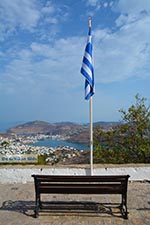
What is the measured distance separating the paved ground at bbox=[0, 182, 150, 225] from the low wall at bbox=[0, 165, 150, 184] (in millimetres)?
686

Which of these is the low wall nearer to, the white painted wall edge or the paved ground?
the white painted wall edge

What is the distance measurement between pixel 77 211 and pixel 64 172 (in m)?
2.20

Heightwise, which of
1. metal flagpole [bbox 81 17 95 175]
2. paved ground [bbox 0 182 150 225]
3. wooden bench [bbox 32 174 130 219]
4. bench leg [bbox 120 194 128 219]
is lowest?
paved ground [bbox 0 182 150 225]

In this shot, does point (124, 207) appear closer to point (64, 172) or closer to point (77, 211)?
point (77, 211)

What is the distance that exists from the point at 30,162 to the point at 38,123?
33.0m

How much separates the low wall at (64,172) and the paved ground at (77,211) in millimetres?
686

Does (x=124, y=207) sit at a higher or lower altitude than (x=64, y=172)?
lower

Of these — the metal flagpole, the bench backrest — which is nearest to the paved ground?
the bench backrest

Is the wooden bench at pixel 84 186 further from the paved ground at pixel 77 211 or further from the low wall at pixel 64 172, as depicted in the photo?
the low wall at pixel 64 172

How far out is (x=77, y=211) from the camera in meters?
4.77

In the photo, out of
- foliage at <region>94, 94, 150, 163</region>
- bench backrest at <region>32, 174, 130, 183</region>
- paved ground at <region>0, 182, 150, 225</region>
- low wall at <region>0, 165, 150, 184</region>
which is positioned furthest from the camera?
foliage at <region>94, 94, 150, 163</region>

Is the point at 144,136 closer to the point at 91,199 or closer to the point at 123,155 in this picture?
the point at 123,155

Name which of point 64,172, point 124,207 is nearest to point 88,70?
point 64,172

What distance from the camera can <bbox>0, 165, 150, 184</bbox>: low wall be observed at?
6.79m
